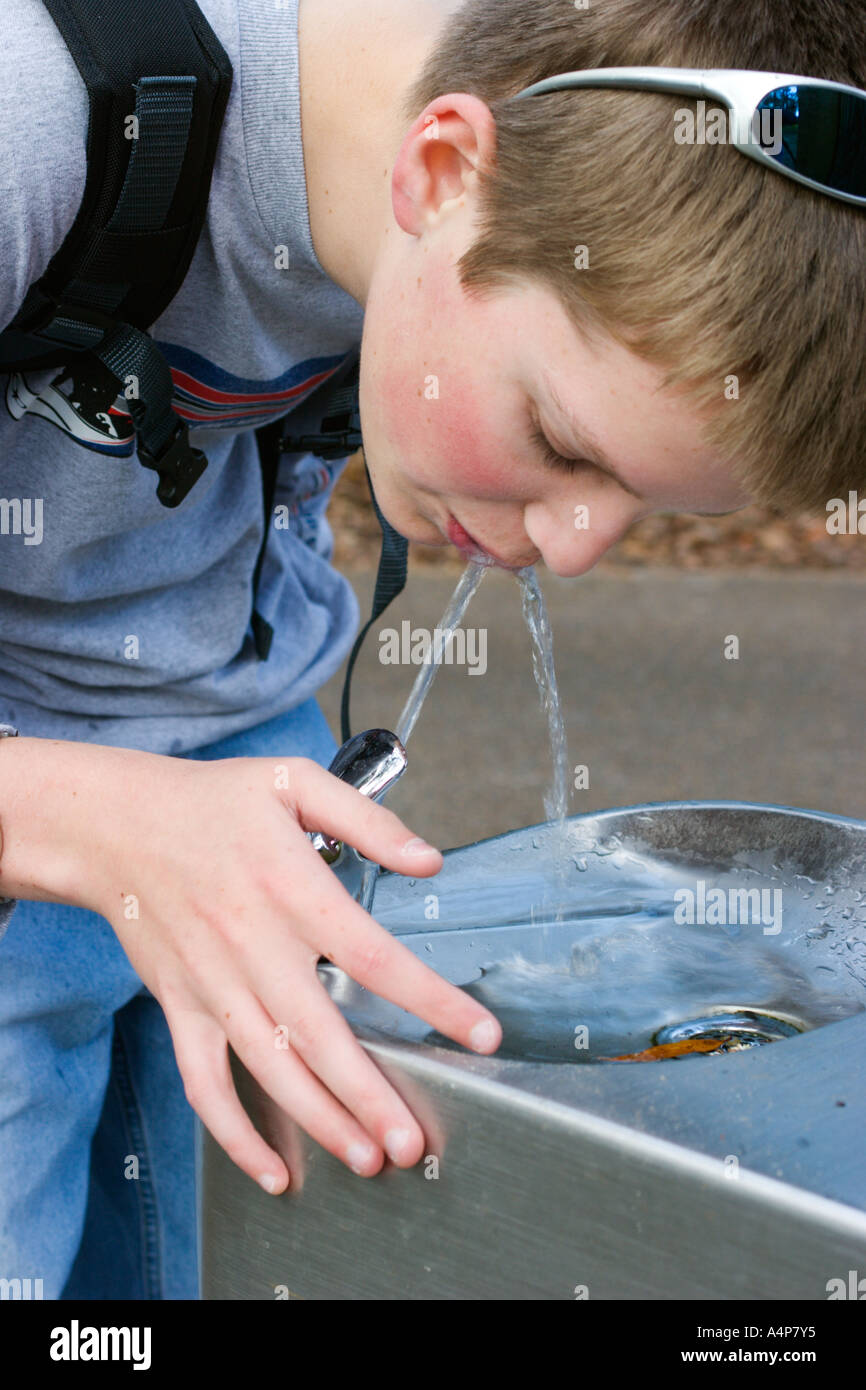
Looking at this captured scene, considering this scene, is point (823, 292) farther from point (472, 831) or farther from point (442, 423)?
point (472, 831)

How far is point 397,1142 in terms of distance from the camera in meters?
0.68

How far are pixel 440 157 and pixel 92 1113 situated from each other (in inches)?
29.8

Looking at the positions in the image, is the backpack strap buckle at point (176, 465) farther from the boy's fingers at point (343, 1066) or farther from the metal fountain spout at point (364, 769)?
the boy's fingers at point (343, 1066)

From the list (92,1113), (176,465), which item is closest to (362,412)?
(176,465)

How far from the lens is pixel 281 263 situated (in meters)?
1.07

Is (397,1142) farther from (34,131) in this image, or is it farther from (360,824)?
(34,131)

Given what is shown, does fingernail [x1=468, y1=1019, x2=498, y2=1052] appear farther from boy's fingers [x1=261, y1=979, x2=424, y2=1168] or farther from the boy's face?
the boy's face

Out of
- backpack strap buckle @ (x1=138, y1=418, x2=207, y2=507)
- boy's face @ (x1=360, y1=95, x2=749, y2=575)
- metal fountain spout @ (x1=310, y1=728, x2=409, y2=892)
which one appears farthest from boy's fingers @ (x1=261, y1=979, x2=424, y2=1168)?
backpack strap buckle @ (x1=138, y1=418, x2=207, y2=507)

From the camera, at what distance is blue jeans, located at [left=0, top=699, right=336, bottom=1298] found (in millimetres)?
1101

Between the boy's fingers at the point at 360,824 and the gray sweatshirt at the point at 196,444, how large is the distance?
15.6 inches

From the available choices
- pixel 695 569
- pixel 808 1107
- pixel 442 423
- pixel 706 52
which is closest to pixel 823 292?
pixel 706 52

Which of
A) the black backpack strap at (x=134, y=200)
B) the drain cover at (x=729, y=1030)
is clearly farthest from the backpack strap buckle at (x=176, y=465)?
the drain cover at (x=729, y=1030)

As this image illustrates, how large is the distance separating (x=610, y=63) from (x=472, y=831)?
7.52 ft

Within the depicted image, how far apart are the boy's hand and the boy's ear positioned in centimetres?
39
